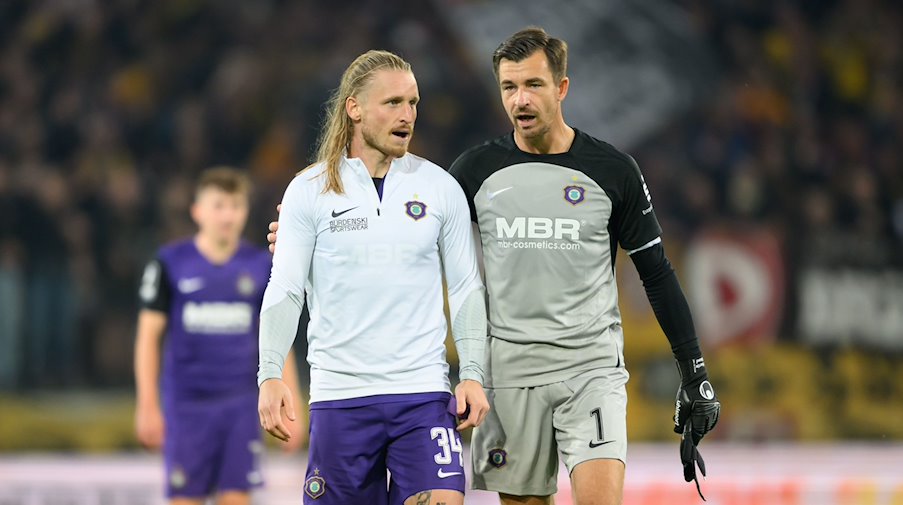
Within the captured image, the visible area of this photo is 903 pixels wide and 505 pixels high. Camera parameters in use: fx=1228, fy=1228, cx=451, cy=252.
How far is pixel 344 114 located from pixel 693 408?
5.03 ft

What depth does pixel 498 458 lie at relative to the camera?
412 centimetres

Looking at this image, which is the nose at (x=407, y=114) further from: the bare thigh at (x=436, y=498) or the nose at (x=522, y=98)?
the bare thigh at (x=436, y=498)

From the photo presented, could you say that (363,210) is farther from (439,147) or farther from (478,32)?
(478,32)

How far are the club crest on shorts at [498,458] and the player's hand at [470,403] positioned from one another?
22.4 inches

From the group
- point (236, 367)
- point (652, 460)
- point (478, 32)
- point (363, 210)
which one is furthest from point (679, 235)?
point (363, 210)

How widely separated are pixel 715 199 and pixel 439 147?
2230 mm

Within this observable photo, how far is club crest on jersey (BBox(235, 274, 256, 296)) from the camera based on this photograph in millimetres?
6262

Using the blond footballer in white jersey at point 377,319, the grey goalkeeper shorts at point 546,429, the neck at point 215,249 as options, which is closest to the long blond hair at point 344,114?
the blond footballer in white jersey at point 377,319

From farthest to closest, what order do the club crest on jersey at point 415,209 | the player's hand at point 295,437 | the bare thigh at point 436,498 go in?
the player's hand at point 295,437 < the club crest on jersey at point 415,209 < the bare thigh at point 436,498

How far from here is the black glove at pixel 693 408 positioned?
4.13m

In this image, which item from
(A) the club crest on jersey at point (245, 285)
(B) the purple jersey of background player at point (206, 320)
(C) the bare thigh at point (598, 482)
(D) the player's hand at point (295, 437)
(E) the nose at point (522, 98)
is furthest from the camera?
(A) the club crest on jersey at point (245, 285)

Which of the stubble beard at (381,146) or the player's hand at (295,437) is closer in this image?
the stubble beard at (381,146)

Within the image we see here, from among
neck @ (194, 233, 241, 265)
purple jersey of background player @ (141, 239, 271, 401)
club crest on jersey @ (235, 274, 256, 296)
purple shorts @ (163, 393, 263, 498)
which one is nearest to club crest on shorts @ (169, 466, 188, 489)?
purple shorts @ (163, 393, 263, 498)

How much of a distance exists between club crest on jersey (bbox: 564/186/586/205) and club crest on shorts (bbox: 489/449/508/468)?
868 mm
